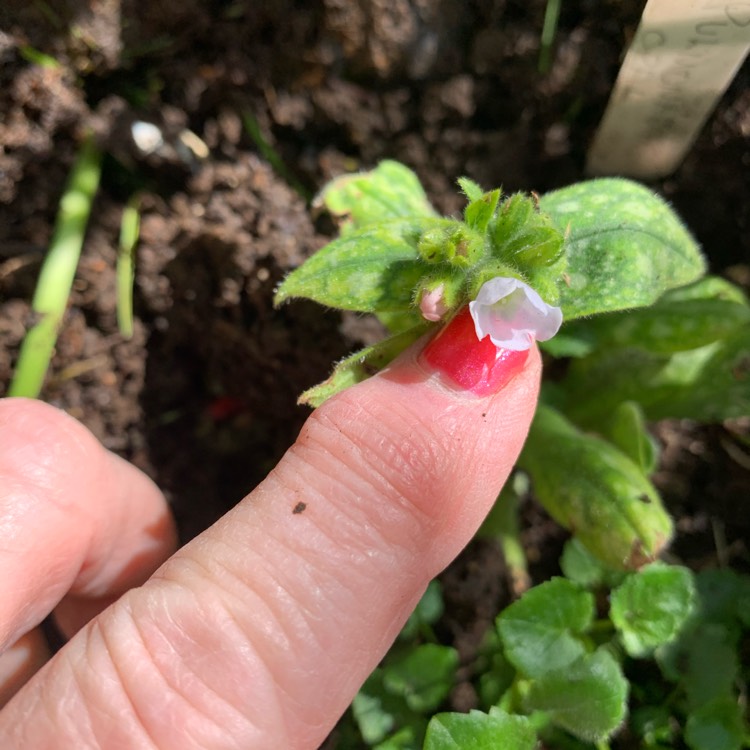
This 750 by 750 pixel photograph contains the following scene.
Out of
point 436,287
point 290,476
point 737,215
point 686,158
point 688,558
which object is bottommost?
point 688,558

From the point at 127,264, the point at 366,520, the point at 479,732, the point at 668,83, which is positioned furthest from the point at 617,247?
the point at 127,264

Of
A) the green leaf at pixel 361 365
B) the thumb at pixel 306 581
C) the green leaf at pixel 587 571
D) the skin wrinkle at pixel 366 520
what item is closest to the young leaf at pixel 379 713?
the thumb at pixel 306 581

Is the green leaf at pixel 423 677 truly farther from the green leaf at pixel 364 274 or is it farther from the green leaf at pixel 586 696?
the green leaf at pixel 364 274

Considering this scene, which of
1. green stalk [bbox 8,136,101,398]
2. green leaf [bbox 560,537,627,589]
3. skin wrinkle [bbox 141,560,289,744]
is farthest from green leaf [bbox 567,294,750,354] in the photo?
green stalk [bbox 8,136,101,398]

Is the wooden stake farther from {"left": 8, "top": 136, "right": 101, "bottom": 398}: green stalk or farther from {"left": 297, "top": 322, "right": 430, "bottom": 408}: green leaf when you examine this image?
{"left": 8, "top": 136, "right": 101, "bottom": 398}: green stalk

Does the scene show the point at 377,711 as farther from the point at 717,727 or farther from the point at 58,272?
the point at 58,272

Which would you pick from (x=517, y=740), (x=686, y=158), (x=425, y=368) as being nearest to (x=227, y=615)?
(x=425, y=368)

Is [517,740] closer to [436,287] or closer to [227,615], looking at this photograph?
[227,615]
